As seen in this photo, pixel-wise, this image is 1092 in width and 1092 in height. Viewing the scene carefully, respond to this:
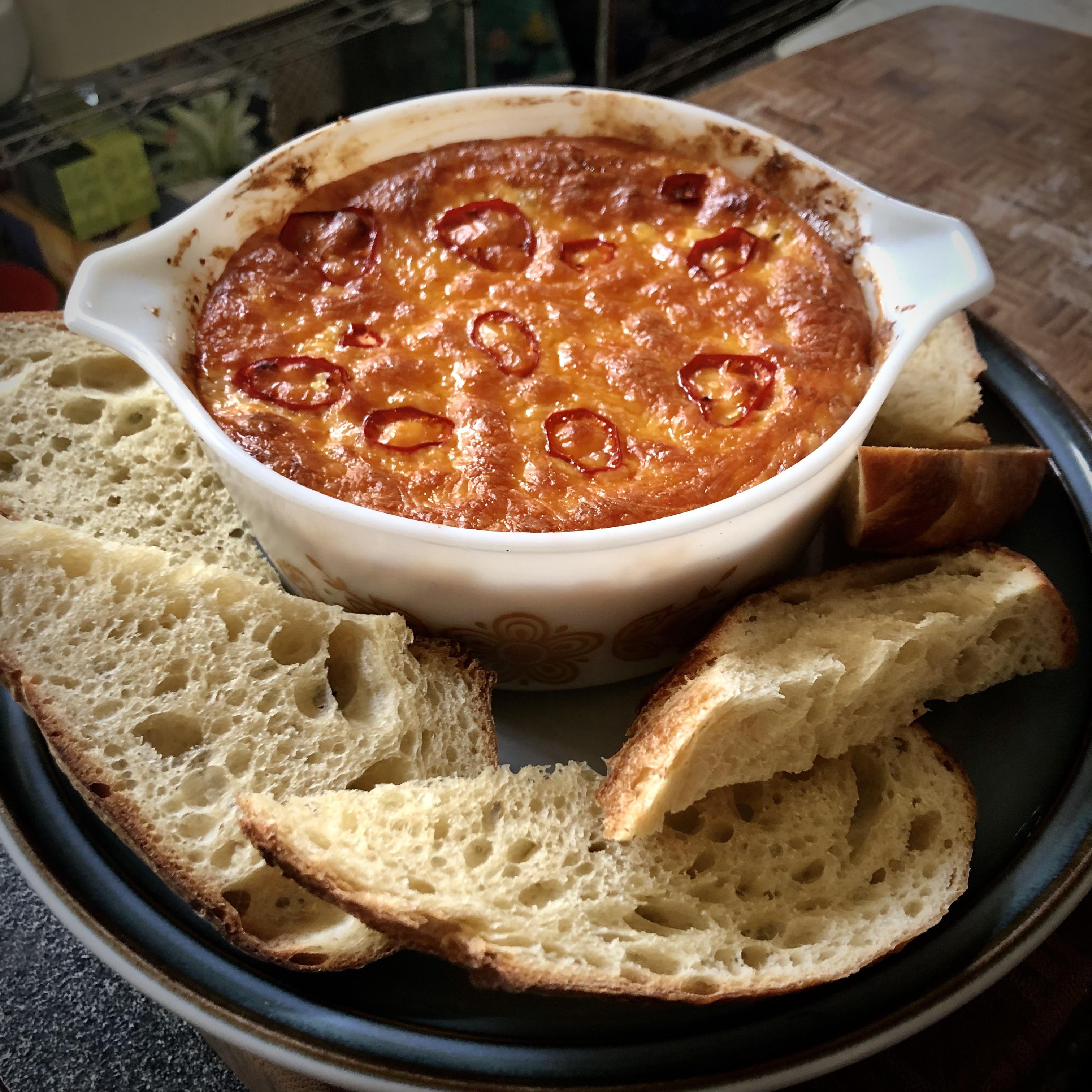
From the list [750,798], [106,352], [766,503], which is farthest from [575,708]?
[106,352]

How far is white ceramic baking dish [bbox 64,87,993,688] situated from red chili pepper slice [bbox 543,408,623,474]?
0.22 meters

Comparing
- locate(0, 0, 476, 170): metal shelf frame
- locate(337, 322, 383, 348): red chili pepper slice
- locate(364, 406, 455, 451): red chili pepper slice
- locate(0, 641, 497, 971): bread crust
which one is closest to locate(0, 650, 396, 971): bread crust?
locate(0, 641, 497, 971): bread crust

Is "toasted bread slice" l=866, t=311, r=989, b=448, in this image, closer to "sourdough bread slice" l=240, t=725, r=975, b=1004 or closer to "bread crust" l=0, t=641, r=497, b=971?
"sourdough bread slice" l=240, t=725, r=975, b=1004

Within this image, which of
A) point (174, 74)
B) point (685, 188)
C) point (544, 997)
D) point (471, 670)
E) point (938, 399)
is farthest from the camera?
point (174, 74)

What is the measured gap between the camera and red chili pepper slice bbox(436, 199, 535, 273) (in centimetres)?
230

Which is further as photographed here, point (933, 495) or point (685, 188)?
point (685, 188)

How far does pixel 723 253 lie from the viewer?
2336 mm

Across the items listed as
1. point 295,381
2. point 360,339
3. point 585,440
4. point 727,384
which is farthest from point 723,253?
point 295,381

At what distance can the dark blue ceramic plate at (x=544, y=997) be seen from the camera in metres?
1.44

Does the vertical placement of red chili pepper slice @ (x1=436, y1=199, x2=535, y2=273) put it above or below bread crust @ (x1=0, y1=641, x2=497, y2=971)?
above

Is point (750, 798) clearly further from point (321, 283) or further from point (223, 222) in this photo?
point (223, 222)

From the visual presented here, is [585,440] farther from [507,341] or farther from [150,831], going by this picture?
[150,831]

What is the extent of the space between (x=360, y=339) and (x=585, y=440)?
521 mm

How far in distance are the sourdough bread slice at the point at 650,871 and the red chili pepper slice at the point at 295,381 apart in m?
0.76
